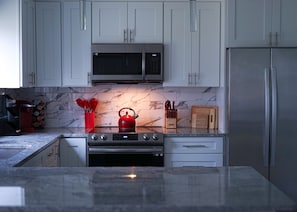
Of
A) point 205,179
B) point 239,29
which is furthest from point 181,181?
point 239,29

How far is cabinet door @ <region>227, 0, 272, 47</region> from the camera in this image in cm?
379

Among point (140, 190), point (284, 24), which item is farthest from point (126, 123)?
point (140, 190)

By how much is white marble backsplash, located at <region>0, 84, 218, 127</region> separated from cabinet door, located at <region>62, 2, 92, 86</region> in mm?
354

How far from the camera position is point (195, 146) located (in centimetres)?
389

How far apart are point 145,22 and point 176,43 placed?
398 mm

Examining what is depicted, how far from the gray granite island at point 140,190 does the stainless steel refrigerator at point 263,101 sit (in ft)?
5.89

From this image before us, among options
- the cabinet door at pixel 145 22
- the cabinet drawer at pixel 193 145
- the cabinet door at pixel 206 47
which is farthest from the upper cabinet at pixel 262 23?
the cabinet drawer at pixel 193 145

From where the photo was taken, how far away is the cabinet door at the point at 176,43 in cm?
407

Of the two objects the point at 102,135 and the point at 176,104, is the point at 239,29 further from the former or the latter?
the point at 102,135

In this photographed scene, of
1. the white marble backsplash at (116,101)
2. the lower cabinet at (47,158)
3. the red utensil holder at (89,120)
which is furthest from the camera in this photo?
the white marble backsplash at (116,101)

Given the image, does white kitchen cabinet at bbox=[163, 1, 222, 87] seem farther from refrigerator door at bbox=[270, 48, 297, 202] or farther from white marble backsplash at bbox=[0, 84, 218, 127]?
refrigerator door at bbox=[270, 48, 297, 202]

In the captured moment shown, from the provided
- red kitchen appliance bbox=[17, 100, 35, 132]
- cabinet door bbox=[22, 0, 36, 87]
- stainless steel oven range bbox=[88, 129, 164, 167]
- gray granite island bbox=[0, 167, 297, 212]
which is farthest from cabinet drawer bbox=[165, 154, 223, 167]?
gray granite island bbox=[0, 167, 297, 212]

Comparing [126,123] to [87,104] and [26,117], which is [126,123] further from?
[26,117]

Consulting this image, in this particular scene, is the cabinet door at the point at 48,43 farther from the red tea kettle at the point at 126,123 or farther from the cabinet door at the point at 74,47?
the red tea kettle at the point at 126,123
